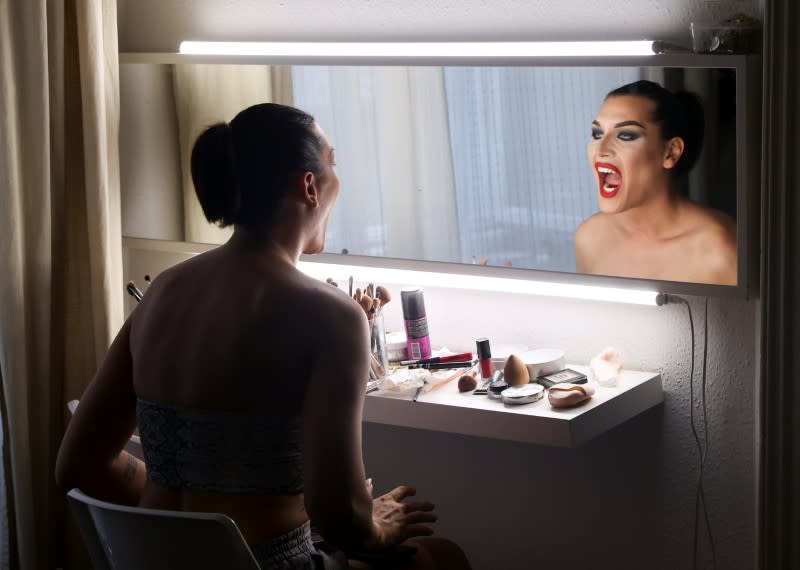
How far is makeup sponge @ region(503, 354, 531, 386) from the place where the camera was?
2.01 m

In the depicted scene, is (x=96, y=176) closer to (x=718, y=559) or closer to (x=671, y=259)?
(x=671, y=259)

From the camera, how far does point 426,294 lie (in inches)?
91.8

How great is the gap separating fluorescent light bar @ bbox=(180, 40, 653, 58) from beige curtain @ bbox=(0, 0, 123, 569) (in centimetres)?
24

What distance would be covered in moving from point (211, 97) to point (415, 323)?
0.70 m

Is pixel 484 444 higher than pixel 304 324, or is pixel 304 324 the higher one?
pixel 304 324

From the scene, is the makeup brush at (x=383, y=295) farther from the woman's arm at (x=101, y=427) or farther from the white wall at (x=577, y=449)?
the woman's arm at (x=101, y=427)

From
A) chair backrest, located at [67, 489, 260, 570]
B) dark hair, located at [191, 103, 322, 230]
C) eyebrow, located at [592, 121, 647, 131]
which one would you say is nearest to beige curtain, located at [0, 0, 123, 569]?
dark hair, located at [191, 103, 322, 230]

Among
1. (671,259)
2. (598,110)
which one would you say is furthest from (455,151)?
(671,259)

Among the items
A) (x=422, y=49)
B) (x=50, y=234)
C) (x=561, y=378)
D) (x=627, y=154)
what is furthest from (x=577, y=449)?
(x=50, y=234)

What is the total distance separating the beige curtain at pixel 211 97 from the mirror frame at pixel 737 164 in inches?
6.0

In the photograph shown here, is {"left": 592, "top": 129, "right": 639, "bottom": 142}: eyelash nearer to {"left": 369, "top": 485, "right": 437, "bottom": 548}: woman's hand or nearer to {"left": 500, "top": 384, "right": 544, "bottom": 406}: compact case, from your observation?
{"left": 500, "top": 384, "right": 544, "bottom": 406}: compact case

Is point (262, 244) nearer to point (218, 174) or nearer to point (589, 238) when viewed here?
point (218, 174)

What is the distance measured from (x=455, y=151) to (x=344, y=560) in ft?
2.89

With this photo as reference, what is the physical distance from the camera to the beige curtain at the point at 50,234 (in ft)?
7.63
